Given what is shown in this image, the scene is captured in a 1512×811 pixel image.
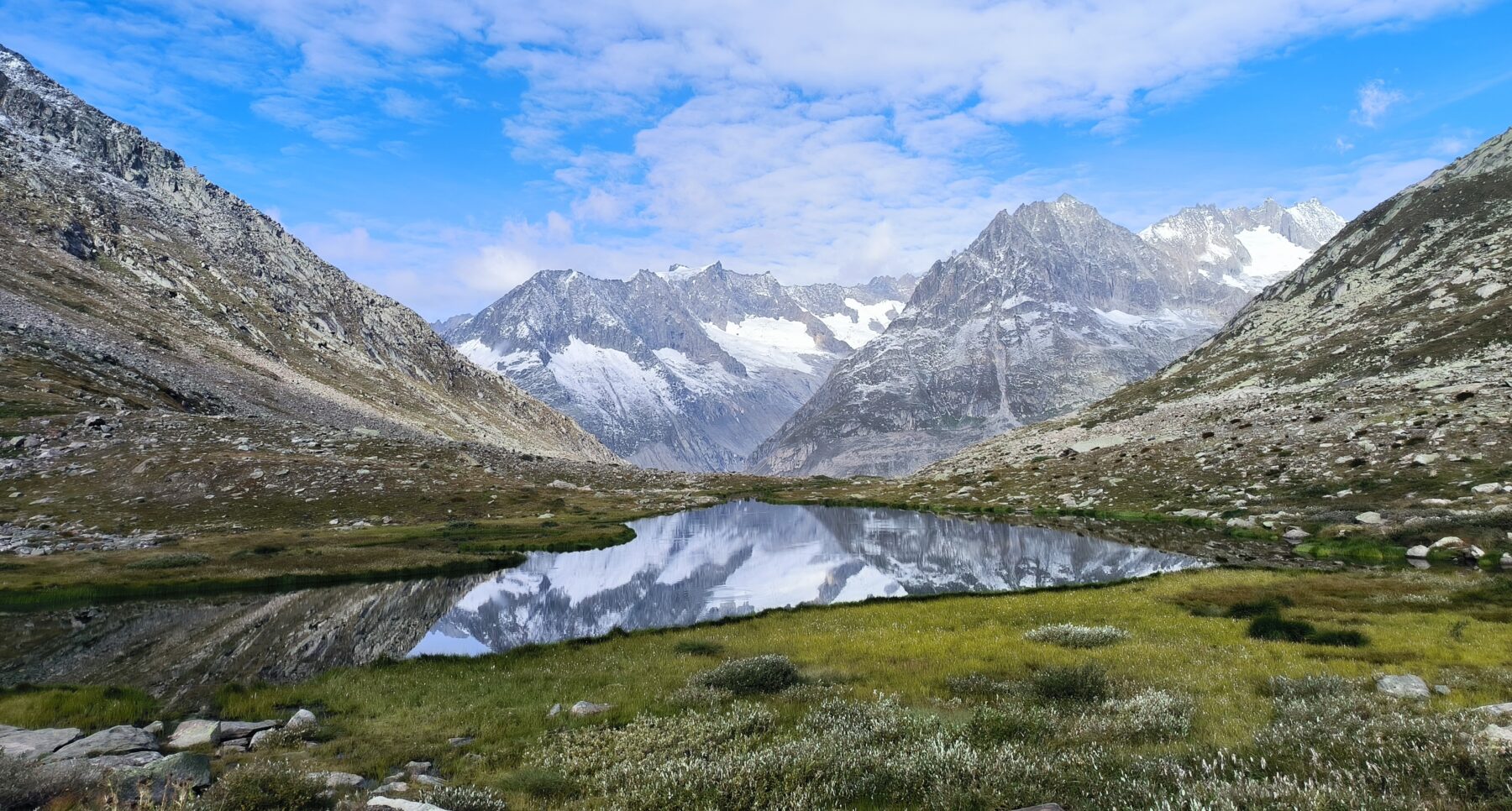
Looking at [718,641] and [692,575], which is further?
[692,575]

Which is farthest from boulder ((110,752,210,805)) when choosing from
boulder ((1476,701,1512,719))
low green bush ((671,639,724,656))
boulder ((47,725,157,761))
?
boulder ((1476,701,1512,719))

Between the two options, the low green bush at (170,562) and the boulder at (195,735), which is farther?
the low green bush at (170,562)

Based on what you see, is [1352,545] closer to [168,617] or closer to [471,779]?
[471,779]

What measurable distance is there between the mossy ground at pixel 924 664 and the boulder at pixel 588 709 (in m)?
0.29

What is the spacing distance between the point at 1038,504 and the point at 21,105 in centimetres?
26140

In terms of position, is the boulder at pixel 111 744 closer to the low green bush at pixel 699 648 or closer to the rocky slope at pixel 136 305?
the low green bush at pixel 699 648

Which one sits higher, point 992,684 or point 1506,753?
point 1506,753

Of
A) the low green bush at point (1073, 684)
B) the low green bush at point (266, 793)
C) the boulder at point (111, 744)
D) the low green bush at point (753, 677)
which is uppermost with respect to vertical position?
the low green bush at point (266, 793)

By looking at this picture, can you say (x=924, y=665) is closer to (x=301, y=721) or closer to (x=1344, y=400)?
(x=301, y=721)

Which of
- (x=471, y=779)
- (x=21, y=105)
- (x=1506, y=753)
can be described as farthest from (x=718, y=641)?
(x=21, y=105)

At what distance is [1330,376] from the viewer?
79750mm

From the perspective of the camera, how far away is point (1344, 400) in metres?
61.3

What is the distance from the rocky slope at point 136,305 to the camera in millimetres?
90500

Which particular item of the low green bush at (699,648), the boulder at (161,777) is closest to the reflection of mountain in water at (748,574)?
the low green bush at (699,648)
